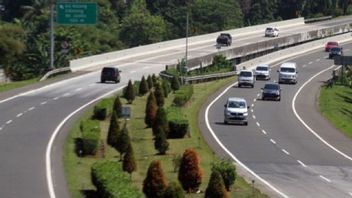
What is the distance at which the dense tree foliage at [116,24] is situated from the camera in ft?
325

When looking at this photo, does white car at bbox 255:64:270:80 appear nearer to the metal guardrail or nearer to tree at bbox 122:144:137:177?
the metal guardrail

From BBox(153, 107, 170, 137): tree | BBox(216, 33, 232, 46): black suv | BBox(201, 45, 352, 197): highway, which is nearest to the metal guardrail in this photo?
BBox(201, 45, 352, 197): highway

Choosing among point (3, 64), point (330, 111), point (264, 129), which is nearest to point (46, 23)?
point (3, 64)

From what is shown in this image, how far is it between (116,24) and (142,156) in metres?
117

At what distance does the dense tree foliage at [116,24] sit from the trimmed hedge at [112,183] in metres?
62.4

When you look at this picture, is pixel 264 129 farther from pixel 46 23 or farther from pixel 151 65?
pixel 46 23

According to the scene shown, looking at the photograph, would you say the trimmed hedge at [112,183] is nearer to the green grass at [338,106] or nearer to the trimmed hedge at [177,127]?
the trimmed hedge at [177,127]

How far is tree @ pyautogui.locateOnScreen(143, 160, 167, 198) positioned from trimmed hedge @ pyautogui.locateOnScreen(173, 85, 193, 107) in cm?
3429

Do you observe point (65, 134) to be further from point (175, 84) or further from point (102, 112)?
point (175, 84)

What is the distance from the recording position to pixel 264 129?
59312 mm

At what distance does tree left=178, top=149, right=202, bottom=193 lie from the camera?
115ft

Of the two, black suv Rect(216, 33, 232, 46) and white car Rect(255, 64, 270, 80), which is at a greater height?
black suv Rect(216, 33, 232, 46)

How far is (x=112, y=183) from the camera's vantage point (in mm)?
29531

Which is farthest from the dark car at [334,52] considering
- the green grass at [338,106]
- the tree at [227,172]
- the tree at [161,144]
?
the tree at [227,172]
